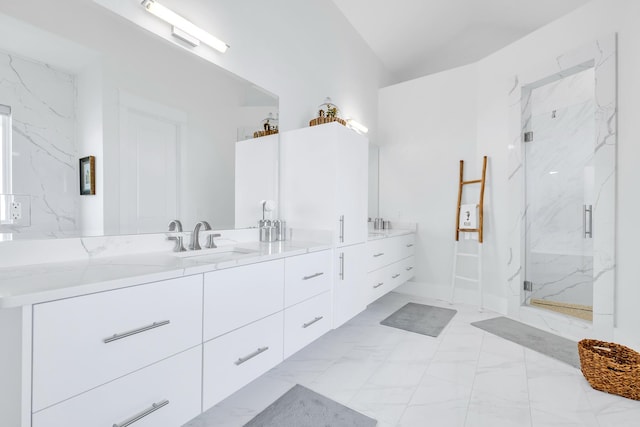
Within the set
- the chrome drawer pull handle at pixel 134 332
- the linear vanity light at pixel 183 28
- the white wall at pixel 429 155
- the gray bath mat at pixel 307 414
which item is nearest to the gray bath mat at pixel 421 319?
the white wall at pixel 429 155

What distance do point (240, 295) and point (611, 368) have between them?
1993mm

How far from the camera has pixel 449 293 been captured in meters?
3.39

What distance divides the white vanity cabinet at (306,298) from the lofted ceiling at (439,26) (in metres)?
2.72

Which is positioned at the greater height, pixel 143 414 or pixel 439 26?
pixel 439 26

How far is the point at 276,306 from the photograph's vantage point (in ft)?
4.81

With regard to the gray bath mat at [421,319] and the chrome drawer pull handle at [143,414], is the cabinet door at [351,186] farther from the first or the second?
the chrome drawer pull handle at [143,414]

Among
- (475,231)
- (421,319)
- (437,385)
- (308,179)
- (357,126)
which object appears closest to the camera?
(437,385)

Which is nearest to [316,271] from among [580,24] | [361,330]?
[361,330]

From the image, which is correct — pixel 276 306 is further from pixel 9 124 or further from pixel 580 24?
pixel 580 24

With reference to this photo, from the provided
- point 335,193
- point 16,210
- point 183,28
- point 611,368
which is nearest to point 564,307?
point 611,368

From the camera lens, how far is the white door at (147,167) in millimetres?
1412

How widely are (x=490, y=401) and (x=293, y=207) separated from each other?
159 centimetres

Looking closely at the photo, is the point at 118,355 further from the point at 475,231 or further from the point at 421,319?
the point at 475,231

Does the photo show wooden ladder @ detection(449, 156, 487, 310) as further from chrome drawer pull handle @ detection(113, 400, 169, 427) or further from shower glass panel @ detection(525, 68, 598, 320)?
chrome drawer pull handle @ detection(113, 400, 169, 427)
